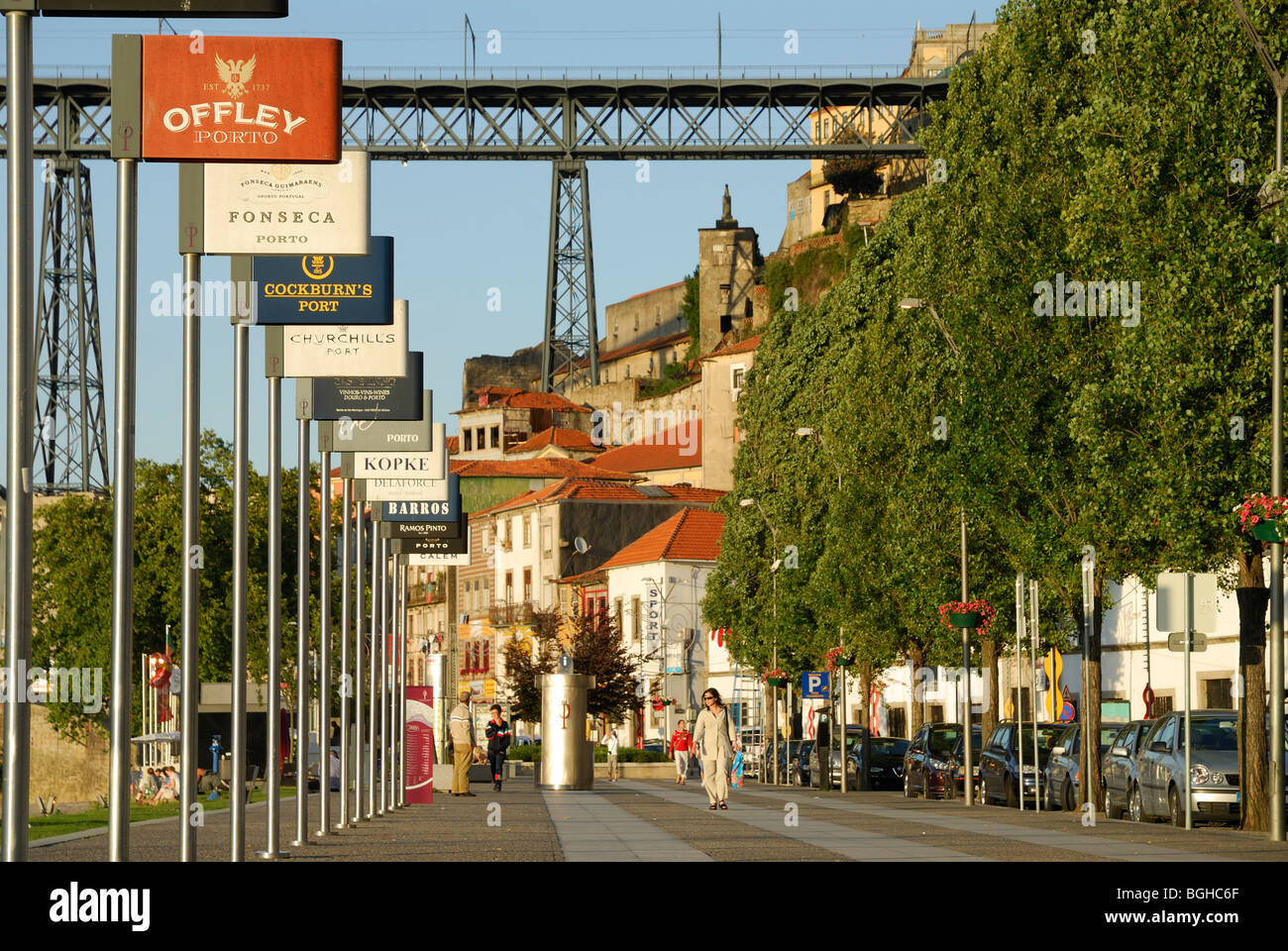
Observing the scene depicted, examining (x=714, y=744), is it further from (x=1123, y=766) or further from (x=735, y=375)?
(x=735, y=375)

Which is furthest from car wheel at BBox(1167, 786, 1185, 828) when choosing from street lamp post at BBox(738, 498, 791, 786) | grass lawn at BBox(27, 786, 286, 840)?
street lamp post at BBox(738, 498, 791, 786)

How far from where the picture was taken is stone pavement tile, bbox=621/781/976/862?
808 inches

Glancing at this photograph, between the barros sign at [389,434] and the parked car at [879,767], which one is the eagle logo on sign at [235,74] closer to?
the barros sign at [389,434]

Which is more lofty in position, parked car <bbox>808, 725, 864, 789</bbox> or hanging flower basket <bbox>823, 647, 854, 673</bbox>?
hanging flower basket <bbox>823, 647, 854, 673</bbox>

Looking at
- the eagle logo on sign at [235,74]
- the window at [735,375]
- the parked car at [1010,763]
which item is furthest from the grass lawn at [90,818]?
the window at [735,375]

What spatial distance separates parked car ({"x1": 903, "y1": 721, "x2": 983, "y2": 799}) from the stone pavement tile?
A: 9810mm

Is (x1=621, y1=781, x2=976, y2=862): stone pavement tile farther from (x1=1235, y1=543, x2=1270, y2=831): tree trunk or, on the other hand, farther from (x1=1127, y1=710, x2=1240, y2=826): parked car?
(x1=1235, y1=543, x2=1270, y2=831): tree trunk

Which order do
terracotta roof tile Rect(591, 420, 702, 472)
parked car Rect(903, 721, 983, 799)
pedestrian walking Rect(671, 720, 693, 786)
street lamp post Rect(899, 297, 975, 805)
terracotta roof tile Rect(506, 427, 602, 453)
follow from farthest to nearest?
terracotta roof tile Rect(506, 427, 602, 453), terracotta roof tile Rect(591, 420, 702, 472), pedestrian walking Rect(671, 720, 693, 786), parked car Rect(903, 721, 983, 799), street lamp post Rect(899, 297, 975, 805)

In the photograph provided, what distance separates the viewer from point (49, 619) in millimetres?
75500

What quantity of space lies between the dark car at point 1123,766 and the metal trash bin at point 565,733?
16.2 metres

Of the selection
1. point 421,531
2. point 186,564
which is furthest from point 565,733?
point 186,564
